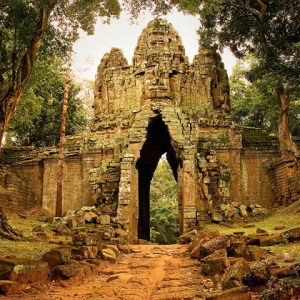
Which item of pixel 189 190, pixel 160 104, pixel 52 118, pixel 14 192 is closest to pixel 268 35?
pixel 160 104

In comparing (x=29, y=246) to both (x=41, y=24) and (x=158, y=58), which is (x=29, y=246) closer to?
(x=41, y=24)

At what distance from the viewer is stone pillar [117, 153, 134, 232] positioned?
1567 cm

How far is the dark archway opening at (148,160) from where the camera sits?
2067 cm

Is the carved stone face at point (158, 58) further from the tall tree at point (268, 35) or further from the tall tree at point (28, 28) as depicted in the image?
the tall tree at point (28, 28)

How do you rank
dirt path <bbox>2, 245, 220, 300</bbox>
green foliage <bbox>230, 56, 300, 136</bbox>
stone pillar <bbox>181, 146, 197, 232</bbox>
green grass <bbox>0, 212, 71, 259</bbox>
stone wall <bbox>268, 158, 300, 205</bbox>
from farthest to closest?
1. green foliage <bbox>230, 56, 300, 136</bbox>
2. stone wall <bbox>268, 158, 300, 205</bbox>
3. stone pillar <bbox>181, 146, 197, 232</bbox>
4. green grass <bbox>0, 212, 71, 259</bbox>
5. dirt path <bbox>2, 245, 220, 300</bbox>

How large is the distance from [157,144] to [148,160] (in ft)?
3.74

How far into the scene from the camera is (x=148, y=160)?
2219cm

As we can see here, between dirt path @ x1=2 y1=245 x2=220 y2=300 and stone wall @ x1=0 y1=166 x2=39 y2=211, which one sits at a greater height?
stone wall @ x1=0 y1=166 x2=39 y2=211

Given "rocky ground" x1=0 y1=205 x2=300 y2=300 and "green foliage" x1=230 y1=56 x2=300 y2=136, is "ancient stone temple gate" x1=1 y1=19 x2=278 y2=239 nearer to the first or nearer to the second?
"green foliage" x1=230 y1=56 x2=300 y2=136

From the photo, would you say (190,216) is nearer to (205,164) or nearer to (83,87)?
(205,164)

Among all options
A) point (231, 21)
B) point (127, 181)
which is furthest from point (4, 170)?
point (231, 21)

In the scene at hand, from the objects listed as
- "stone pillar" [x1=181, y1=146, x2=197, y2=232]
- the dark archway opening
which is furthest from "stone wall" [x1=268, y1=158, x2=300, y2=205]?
the dark archway opening

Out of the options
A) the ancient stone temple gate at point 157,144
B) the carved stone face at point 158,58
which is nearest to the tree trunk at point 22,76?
the ancient stone temple gate at point 157,144

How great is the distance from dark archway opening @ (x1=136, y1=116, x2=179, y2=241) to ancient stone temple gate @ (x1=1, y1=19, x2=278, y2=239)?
0.06 meters
